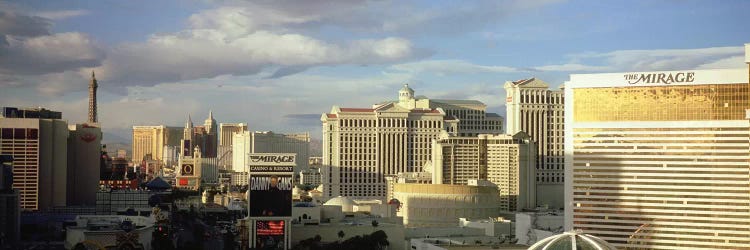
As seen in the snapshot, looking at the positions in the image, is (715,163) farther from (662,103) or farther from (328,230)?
(328,230)

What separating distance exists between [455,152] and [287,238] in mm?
49516

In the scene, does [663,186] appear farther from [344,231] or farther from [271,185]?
[271,185]

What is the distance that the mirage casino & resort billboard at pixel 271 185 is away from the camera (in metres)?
112

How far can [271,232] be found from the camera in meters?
112

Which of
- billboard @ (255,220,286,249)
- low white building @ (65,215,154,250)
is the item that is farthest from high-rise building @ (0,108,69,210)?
billboard @ (255,220,286,249)

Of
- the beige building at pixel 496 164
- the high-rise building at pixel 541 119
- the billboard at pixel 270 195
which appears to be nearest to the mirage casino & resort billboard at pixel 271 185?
the billboard at pixel 270 195

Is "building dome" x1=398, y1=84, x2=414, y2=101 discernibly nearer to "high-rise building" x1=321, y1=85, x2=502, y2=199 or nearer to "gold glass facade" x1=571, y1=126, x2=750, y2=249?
"high-rise building" x1=321, y1=85, x2=502, y2=199

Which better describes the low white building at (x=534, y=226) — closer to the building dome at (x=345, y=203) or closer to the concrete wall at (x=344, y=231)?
the concrete wall at (x=344, y=231)

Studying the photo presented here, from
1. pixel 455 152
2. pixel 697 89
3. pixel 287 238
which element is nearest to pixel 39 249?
pixel 287 238

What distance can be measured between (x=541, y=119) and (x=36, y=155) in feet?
226

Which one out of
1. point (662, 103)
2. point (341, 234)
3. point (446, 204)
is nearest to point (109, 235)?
point (341, 234)

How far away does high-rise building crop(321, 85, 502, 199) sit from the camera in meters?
176

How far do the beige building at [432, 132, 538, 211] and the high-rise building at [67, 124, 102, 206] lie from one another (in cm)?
5847

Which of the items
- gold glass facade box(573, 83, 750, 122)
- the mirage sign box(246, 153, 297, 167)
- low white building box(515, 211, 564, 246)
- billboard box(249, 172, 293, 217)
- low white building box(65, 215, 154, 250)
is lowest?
low white building box(65, 215, 154, 250)
